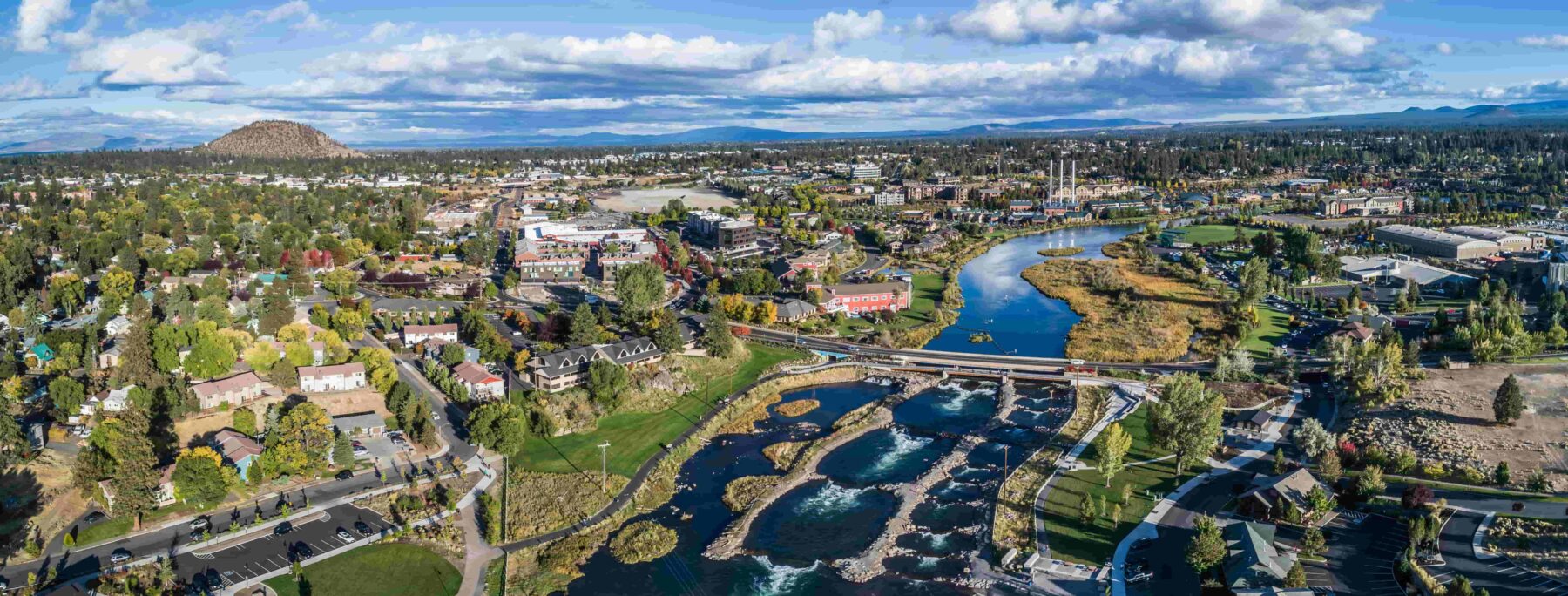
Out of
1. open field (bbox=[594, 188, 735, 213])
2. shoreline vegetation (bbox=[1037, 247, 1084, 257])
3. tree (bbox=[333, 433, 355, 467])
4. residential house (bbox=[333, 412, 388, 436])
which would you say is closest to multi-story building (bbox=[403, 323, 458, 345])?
residential house (bbox=[333, 412, 388, 436])

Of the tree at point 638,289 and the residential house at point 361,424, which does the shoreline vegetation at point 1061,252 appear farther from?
the residential house at point 361,424

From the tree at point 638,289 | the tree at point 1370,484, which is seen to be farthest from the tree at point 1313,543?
the tree at point 638,289

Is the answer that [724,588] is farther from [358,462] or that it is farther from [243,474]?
[243,474]

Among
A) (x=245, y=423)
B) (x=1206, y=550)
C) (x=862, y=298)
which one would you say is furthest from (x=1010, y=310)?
(x=245, y=423)

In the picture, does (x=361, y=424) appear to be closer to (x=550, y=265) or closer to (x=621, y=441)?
(x=621, y=441)

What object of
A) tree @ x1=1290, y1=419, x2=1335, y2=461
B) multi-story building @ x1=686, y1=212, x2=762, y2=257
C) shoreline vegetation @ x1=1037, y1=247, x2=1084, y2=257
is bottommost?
tree @ x1=1290, y1=419, x2=1335, y2=461

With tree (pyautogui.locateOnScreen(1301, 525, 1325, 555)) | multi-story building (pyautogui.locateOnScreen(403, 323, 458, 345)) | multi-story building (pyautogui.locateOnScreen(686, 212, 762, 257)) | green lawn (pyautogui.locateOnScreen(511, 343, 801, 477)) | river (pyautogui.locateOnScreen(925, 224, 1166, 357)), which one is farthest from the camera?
multi-story building (pyautogui.locateOnScreen(686, 212, 762, 257))

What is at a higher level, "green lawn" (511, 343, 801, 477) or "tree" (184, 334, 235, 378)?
"tree" (184, 334, 235, 378)

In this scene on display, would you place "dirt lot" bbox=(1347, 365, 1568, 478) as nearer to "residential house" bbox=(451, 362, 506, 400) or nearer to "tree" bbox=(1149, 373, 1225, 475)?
"tree" bbox=(1149, 373, 1225, 475)
